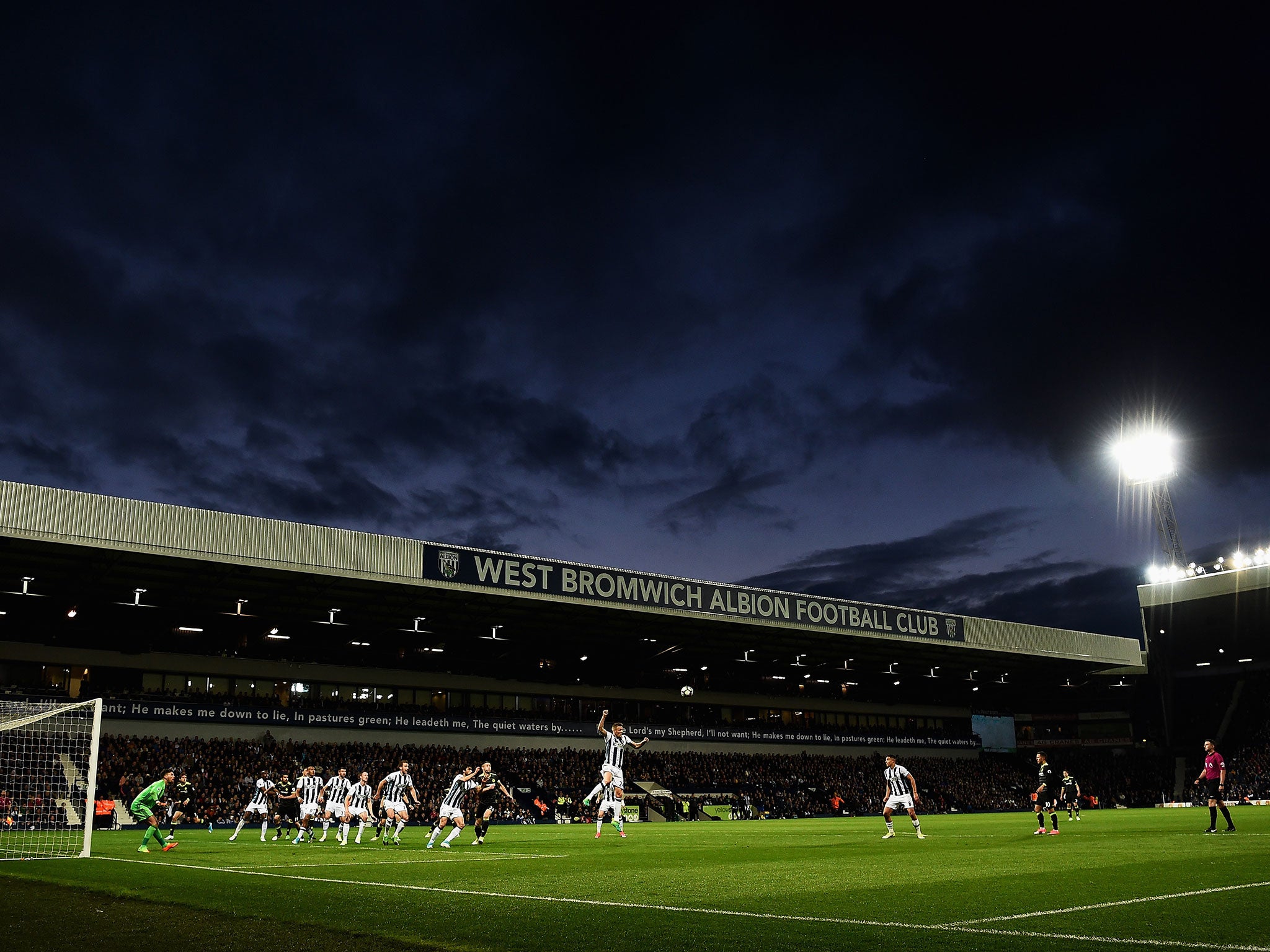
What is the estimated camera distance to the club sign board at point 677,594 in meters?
42.8

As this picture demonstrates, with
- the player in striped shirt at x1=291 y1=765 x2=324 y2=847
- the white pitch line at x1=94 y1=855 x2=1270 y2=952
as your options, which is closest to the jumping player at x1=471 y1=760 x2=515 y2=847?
the white pitch line at x1=94 y1=855 x2=1270 y2=952

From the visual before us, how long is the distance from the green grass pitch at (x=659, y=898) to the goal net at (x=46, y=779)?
7.26 ft

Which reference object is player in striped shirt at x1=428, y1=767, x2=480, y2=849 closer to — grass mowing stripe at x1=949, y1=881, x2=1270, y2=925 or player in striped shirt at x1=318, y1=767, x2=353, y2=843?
player in striped shirt at x1=318, y1=767, x2=353, y2=843

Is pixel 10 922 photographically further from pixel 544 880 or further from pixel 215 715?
pixel 215 715

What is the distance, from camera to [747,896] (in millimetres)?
10406

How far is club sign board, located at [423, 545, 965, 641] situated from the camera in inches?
1683

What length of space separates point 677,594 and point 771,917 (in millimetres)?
38938

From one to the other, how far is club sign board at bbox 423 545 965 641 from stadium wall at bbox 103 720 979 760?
13.4 metres

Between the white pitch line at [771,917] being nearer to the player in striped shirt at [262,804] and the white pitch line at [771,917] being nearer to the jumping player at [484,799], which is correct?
the jumping player at [484,799]

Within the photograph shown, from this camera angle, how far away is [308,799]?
990 inches

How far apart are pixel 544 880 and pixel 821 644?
1909 inches

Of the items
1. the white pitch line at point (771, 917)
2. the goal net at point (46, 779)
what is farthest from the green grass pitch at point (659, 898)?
the goal net at point (46, 779)

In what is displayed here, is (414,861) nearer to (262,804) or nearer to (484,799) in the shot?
(484,799)

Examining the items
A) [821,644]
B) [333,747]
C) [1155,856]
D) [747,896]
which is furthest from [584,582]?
[747,896]
